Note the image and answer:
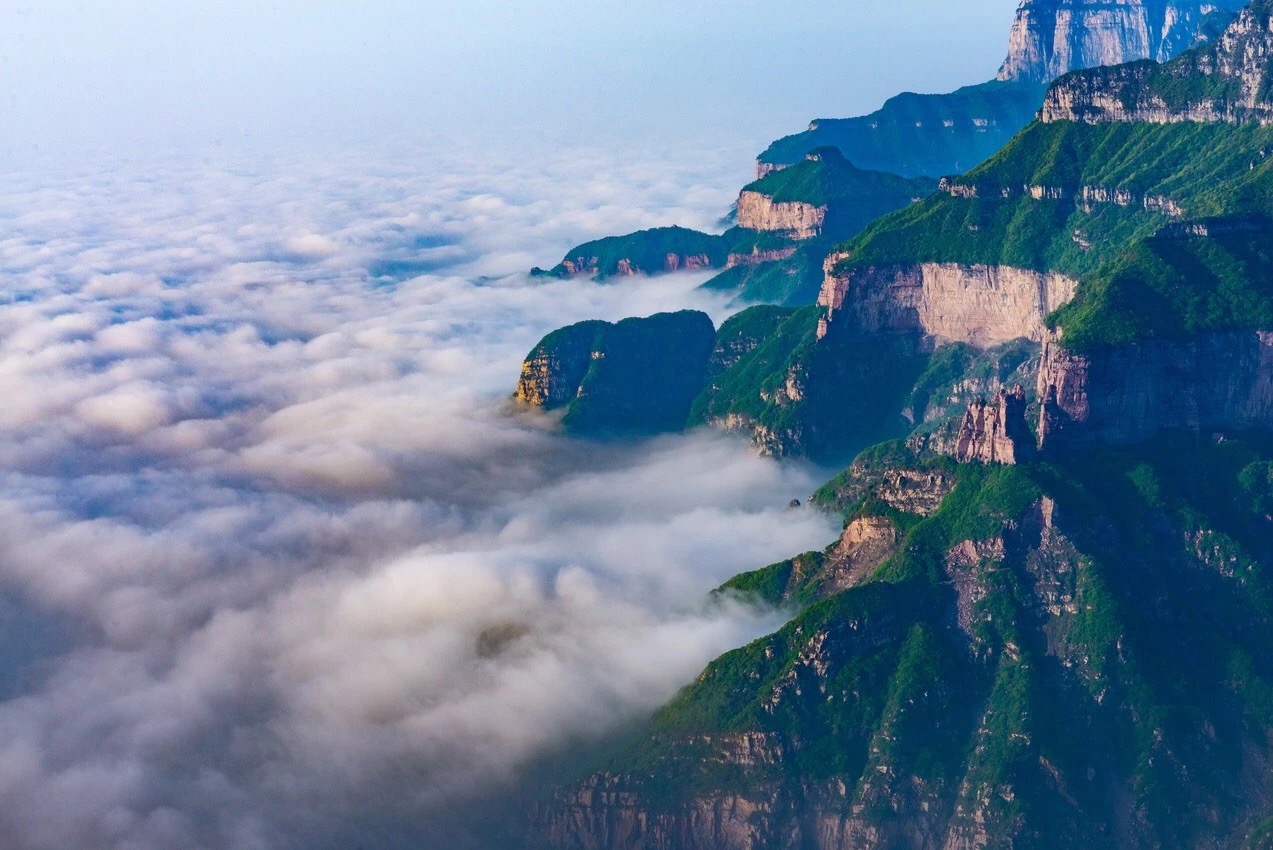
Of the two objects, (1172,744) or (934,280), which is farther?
(934,280)

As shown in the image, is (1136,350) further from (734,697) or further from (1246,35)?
(1246,35)

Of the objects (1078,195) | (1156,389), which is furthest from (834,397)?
(1156,389)

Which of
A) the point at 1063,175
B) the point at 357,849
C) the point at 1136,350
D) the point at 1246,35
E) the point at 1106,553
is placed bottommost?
the point at 357,849

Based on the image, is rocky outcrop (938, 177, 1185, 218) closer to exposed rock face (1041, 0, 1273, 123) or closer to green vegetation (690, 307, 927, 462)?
exposed rock face (1041, 0, 1273, 123)

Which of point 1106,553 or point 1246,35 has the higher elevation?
point 1246,35

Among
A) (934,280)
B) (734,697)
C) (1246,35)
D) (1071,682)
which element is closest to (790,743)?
(734,697)

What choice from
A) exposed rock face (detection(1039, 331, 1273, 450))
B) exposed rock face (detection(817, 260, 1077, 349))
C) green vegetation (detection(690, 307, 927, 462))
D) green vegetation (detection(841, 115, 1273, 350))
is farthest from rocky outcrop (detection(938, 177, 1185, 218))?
exposed rock face (detection(1039, 331, 1273, 450))

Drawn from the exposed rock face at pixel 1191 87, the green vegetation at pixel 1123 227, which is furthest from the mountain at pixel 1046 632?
the exposed rock face at pixel 1191 87
